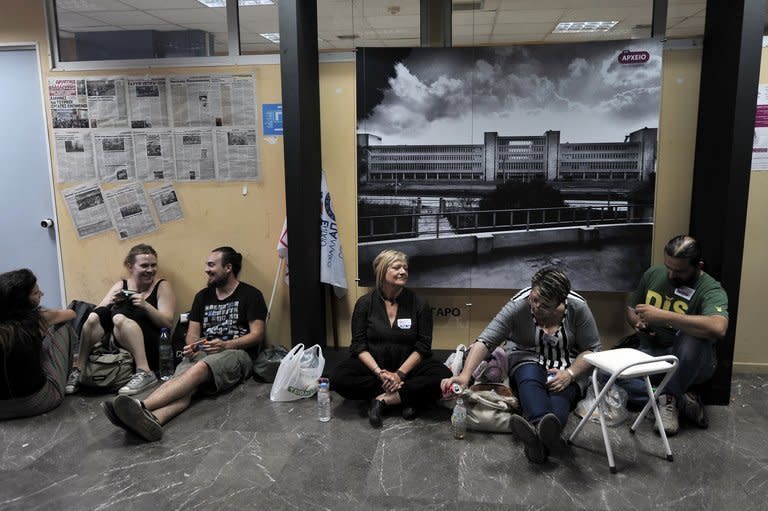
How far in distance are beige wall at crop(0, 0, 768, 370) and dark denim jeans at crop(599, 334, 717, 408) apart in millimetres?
723

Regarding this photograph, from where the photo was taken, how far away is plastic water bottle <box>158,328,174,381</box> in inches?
139

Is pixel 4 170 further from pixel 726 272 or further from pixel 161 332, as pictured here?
pixel 726 272

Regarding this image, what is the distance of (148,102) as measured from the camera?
12.4ft

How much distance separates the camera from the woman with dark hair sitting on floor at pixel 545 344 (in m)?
2.65

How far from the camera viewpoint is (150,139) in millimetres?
3791

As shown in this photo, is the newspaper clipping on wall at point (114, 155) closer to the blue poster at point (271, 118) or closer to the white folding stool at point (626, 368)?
the blue poster at point (271, 118)

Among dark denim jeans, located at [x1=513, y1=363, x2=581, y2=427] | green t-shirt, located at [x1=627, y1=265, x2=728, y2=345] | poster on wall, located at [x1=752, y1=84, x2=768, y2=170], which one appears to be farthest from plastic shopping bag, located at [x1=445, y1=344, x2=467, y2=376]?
poster on wall, located at [x1=752, y1=84, x2=768, y2=170]

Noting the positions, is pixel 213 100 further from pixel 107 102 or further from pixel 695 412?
pixel 695 412

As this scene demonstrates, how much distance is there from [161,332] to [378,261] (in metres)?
1.59

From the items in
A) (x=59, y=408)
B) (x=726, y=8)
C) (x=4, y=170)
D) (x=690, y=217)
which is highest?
(x=726, y=8)

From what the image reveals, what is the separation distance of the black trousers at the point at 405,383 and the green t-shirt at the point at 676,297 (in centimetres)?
124

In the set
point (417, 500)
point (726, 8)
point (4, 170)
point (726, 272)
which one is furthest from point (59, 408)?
point (726, 8)

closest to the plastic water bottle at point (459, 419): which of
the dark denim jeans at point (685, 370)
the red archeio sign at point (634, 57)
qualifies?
the dark denim jeans at point (685, 370)

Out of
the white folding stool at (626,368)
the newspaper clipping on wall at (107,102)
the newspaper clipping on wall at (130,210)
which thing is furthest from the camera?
the newspaper clipping on wall at (130,210)
